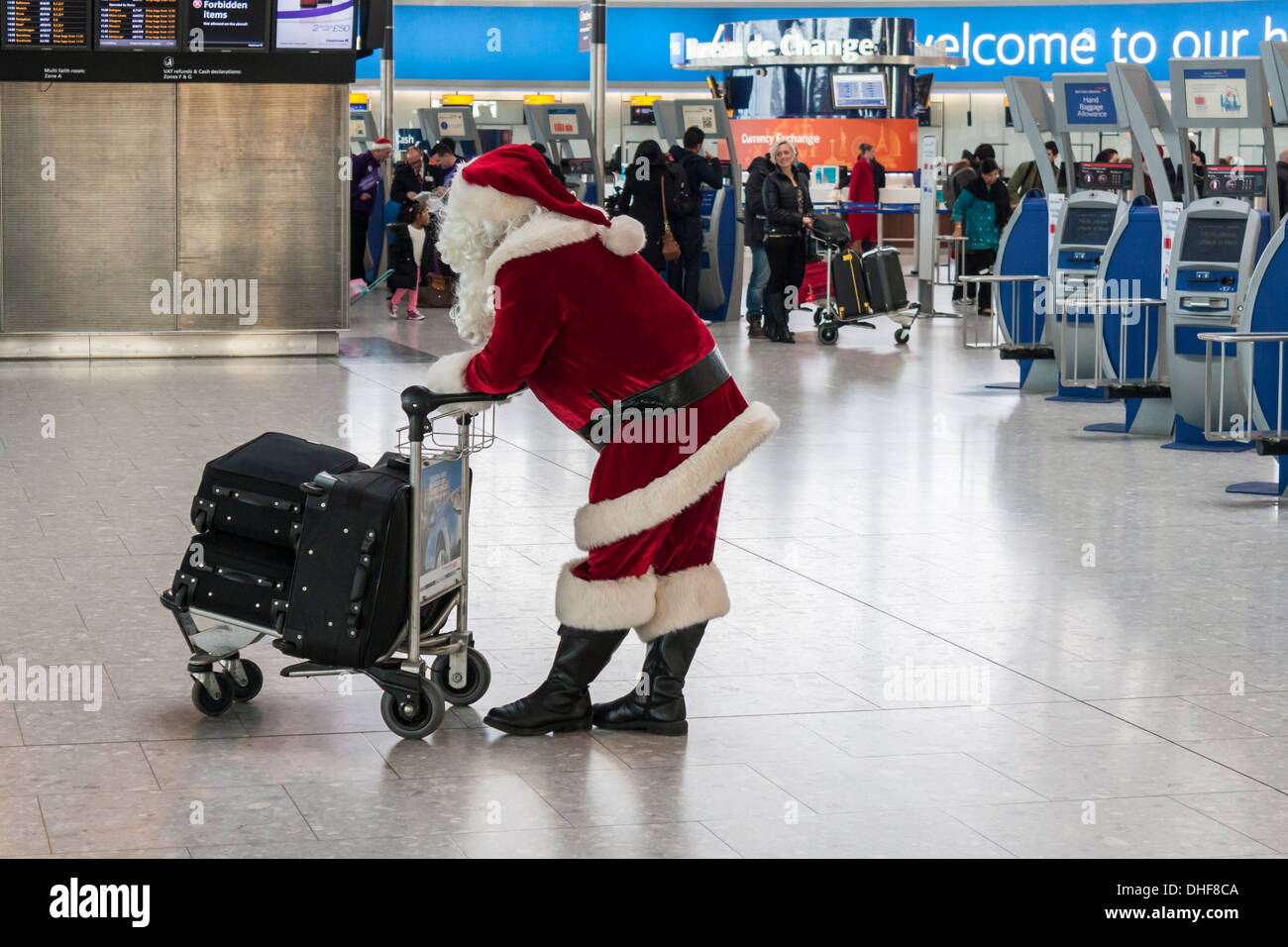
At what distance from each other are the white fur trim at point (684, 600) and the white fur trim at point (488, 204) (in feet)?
3.08

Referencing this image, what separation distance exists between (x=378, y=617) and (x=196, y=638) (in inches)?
21.2

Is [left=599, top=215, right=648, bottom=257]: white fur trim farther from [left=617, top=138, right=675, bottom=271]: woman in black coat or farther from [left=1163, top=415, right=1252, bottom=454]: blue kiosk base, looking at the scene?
[left=617, top=138, right=675, bottom=271]: woman in black coat

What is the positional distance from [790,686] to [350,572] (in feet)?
4.14

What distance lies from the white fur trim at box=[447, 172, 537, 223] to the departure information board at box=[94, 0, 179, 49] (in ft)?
30.2

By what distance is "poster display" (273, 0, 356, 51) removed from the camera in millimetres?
12625

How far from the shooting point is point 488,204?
13.3ft

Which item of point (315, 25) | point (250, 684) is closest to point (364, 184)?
point (315, 25)

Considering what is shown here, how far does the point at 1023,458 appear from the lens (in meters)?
8.55

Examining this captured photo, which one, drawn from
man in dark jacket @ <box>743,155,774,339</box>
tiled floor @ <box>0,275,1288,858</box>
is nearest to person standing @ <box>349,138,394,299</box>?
man in dark jacket @ <box>743,155,774,339</box>

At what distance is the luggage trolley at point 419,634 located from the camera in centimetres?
403

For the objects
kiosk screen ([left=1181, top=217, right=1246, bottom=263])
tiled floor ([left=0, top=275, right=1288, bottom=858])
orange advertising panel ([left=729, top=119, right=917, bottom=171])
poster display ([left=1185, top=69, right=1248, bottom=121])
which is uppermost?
orange advertising panel ([left=729, top=119, right=917, bottom=171])

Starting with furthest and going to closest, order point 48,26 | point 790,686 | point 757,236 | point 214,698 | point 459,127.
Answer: point 459,127, point 757,236, point 48,26, point 790,686, point 214,698

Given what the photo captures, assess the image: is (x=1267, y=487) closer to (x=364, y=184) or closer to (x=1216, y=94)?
(x=1216, y=94)
